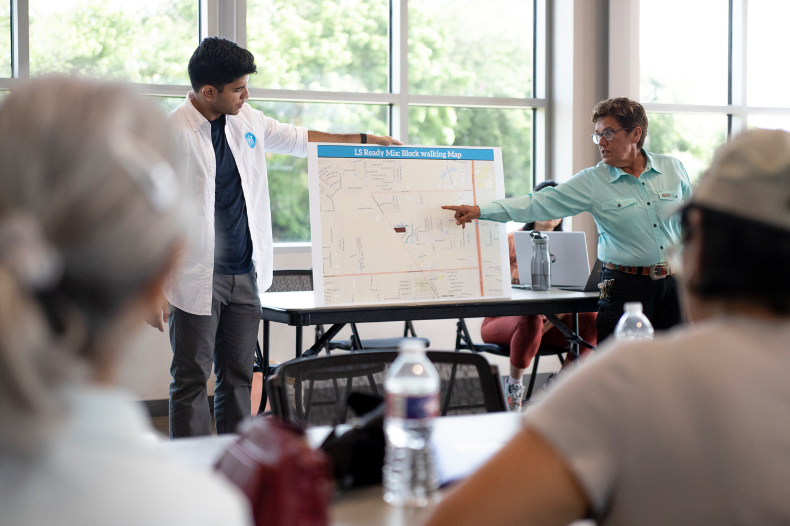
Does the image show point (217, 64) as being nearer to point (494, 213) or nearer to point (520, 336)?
point (494, 213)

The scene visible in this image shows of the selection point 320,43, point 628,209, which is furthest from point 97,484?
point 320,43

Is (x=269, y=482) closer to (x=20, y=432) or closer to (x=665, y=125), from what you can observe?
(x=20, y=432)

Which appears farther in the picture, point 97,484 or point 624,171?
point 624,171

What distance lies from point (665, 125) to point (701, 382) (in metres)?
5.71

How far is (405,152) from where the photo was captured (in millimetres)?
3617

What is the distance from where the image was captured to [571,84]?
18.2ft

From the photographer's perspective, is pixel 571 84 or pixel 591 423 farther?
pixel 571 84

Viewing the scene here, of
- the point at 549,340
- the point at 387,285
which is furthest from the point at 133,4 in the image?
the point at 549,340

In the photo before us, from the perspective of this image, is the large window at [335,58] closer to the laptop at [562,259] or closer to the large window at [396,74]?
the large window at [396,74]

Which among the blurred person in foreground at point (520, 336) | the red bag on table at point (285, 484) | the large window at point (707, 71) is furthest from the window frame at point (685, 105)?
the red bag on table at point (285, 484)

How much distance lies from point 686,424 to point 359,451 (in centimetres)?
61

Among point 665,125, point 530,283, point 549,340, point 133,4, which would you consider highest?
point 133,4

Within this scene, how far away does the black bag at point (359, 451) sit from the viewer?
1.20 metres

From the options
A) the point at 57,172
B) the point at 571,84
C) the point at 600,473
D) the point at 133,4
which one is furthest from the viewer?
the point at 571,84
